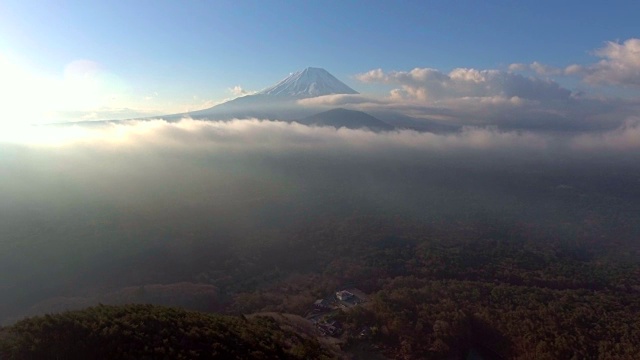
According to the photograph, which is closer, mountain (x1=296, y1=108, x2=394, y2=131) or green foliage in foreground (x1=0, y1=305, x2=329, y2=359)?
green foliage in foreground (x1=0, y1=305, x2=329, y2=359)

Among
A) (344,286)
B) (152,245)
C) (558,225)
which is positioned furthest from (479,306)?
(558,225)

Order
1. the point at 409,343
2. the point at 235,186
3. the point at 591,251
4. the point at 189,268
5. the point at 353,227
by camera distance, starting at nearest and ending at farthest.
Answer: the point at 409,343, the point at 189,268, the point at 591,251, the point at 353,227, the point at 235,186

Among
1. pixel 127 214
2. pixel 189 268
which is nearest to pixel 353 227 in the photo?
pixel 189 268

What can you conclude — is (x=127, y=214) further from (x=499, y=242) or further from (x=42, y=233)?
(x=499, y=242)

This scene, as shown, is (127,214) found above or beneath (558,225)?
above

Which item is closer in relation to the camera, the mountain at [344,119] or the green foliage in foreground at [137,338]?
the green foliage in foreground at [137,338]

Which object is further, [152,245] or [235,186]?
[235,186]

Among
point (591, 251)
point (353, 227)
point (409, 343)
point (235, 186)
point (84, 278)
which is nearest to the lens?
point (409, 343)

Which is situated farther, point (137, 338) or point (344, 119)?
point (344, 119)
